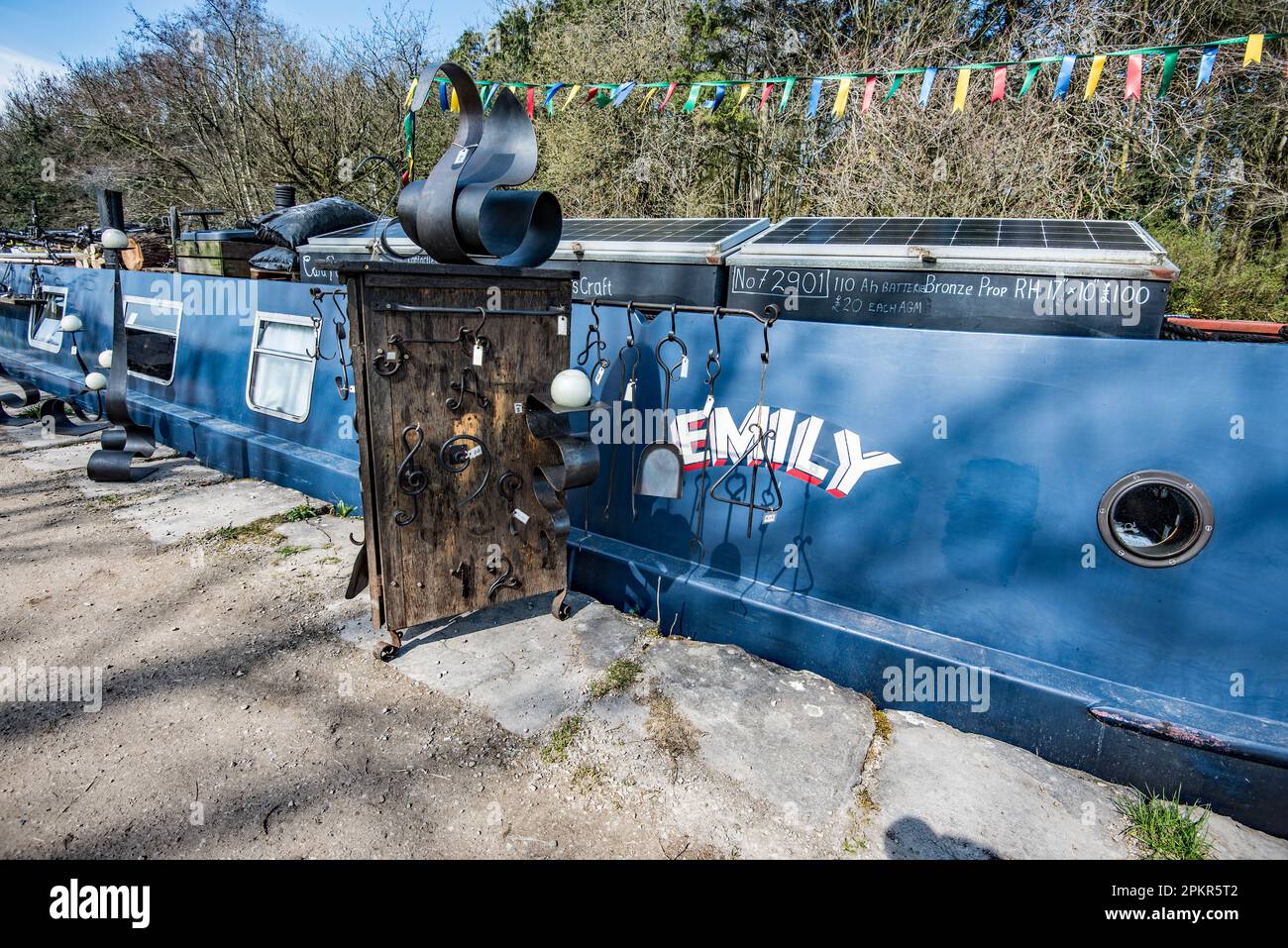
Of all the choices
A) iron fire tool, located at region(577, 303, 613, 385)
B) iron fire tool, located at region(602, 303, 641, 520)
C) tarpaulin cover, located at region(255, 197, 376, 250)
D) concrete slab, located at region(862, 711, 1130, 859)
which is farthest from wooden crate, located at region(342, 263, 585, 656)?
tarpaulin cover, located at region(255, 197, 376, 250)

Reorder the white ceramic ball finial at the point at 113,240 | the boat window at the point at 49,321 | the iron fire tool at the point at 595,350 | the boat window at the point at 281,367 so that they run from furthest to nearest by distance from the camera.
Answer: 1. the boat window at the point at 49,321
2. the boat window at the point at 281,367
3. the white ceramic ball finial at the point at 113,240
4. the iron fire tool at the point at 595,350

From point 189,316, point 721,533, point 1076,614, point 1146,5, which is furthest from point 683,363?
point 1146,5

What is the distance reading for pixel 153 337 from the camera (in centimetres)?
689

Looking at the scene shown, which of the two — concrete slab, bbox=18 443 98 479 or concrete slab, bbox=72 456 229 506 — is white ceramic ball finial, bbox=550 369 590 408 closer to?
concrete slab, bbox=72 456 229 506

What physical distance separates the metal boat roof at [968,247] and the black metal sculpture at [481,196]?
2.07m

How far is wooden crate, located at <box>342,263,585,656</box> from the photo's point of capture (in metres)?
2.78

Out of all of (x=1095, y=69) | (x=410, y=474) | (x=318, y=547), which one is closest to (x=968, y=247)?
(x=1095, y=69)

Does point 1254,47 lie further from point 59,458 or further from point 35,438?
point 35,438

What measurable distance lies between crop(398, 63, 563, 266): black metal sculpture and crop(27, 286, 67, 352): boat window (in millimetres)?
8564

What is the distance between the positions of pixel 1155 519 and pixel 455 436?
2.98 meters

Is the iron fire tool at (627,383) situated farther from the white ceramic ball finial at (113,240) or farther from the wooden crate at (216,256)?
the wooden crate at (216,256)

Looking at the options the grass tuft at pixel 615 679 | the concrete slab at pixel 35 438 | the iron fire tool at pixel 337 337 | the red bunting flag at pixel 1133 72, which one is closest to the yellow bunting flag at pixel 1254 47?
the red bunting flag at pixel 1133 72

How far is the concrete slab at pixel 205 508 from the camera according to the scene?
4.64 m
